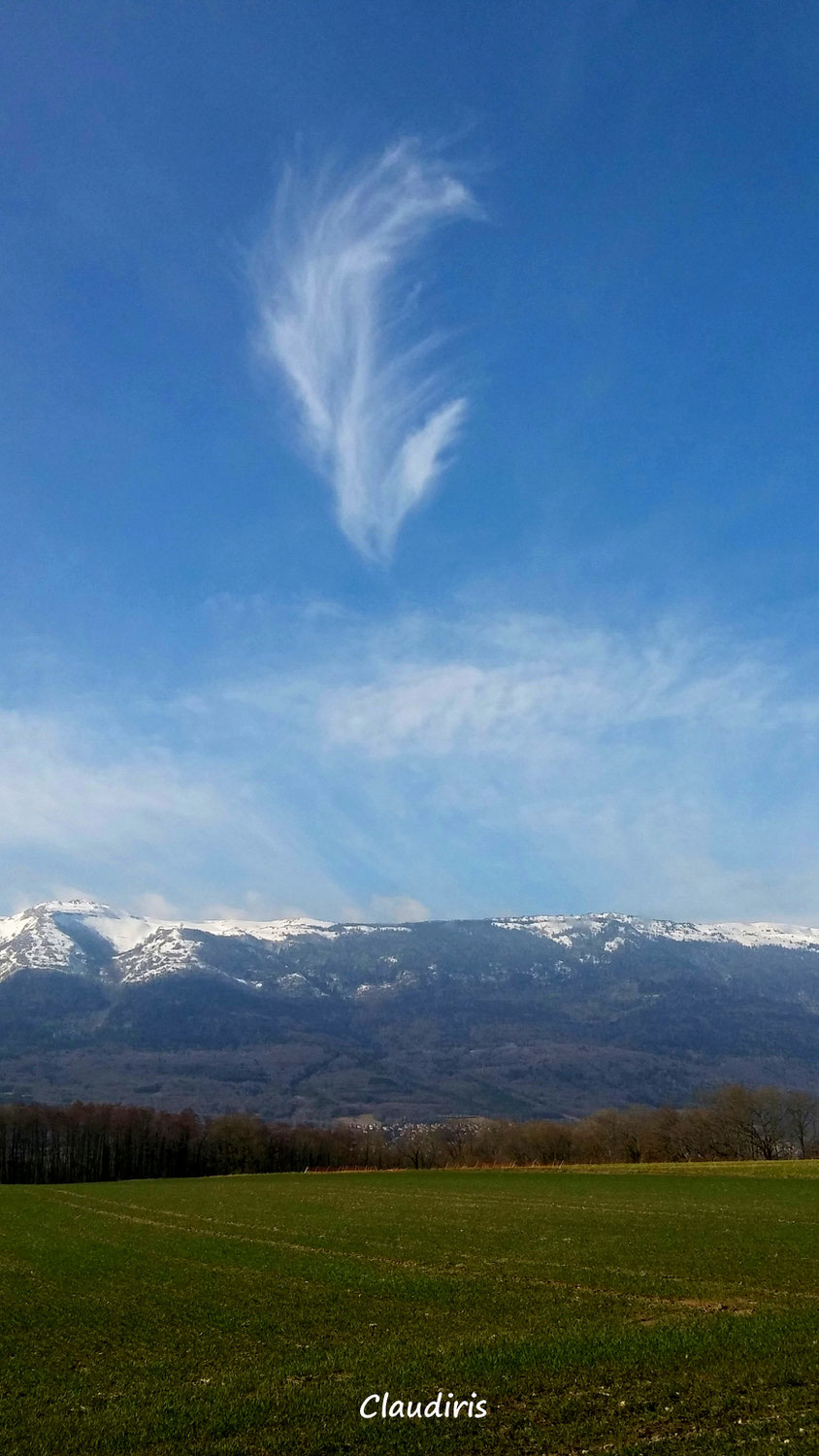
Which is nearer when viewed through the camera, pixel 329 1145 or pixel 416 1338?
pixel 416 1338

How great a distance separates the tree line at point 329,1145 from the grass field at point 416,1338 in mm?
129760

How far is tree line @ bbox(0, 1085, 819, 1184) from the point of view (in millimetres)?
163500

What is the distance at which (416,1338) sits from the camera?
2134cm

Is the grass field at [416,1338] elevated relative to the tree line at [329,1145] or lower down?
elevated

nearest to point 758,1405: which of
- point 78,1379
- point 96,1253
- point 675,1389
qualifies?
point 675,1389

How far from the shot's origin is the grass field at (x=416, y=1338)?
15.3 m

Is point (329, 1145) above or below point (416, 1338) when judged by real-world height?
below

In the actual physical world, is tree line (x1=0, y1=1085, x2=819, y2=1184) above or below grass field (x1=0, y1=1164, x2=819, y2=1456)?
below

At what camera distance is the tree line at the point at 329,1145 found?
164 metres

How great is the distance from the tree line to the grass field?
5109 inches

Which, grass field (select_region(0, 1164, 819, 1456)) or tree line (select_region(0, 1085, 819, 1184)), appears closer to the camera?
grass field (select_region(0, 1164, 819, 1456))

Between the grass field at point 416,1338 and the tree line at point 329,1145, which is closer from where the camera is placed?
the grass field at point 416,1338

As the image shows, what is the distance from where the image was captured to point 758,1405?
15.8 metres

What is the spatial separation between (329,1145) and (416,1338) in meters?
197
